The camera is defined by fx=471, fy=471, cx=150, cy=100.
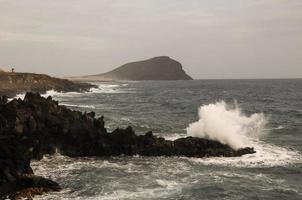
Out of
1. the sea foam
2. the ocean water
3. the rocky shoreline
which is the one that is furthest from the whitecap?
the sea foam

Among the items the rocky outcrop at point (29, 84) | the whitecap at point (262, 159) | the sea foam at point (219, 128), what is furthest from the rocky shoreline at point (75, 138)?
the rocky outcrop at point (29, 84)

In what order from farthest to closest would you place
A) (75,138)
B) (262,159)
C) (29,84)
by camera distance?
(29,84), (262,159), (75,138)

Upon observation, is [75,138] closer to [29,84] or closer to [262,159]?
[262,159]

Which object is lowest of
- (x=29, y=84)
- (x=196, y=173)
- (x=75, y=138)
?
(x=196, y=173)

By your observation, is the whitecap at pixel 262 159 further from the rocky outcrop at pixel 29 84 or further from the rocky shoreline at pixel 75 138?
the rocky outcrop at pixel 29 84

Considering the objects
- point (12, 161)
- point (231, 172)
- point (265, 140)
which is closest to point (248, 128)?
point (265, 140)

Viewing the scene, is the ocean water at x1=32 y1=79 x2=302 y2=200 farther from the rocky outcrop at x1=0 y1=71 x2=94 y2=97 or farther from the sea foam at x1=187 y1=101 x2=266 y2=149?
the rocky outcrop at x1=0 y1=71 x2=94 y2=97

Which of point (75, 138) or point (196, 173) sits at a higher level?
point (75, 138)

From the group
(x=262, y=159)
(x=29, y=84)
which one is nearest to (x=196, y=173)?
(x=262, y=159)

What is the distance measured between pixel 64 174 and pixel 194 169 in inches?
321

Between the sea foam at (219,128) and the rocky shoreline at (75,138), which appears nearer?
the rocky shoreline at (75,138)

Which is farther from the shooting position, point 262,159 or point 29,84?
point 29,84

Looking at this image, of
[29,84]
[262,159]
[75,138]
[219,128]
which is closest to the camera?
[75,138]

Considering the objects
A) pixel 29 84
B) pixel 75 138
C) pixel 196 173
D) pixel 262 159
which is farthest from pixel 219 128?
pixel 29 84
